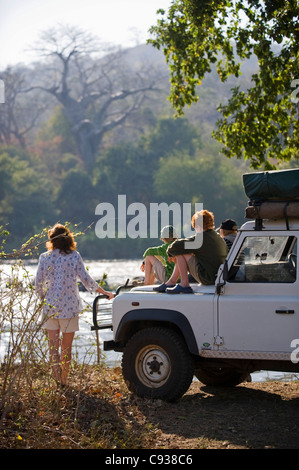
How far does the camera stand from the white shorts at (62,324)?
8.37 m

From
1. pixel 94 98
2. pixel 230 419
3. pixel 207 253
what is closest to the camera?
pixel 230 419

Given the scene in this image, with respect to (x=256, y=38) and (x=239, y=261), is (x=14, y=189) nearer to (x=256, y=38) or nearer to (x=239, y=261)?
(x=256, y=38)

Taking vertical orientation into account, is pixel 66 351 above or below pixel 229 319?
below

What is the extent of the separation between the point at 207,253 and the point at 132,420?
1826mm

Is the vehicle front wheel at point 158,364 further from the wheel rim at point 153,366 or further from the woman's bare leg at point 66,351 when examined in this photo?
the woman's bare leg at point 66,351

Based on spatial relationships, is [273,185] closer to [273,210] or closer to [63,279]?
[273,210]

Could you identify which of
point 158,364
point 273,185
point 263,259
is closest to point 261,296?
point 263,259

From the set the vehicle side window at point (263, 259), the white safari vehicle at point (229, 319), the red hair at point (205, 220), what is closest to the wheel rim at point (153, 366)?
the white safari vehicle at point (229, 319)

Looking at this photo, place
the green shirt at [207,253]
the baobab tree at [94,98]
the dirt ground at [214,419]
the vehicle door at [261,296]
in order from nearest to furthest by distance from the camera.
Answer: the dirt ground at [214,419], the vehicle door at [261,296], the green shirt at [207,253], the baobab tree at [94,98]

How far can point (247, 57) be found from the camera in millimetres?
12117

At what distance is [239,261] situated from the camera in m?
7.81

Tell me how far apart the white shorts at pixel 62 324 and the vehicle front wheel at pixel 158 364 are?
0.60 meters

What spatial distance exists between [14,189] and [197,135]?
1711cm

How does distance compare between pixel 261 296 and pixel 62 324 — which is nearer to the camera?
pixel 261 296
